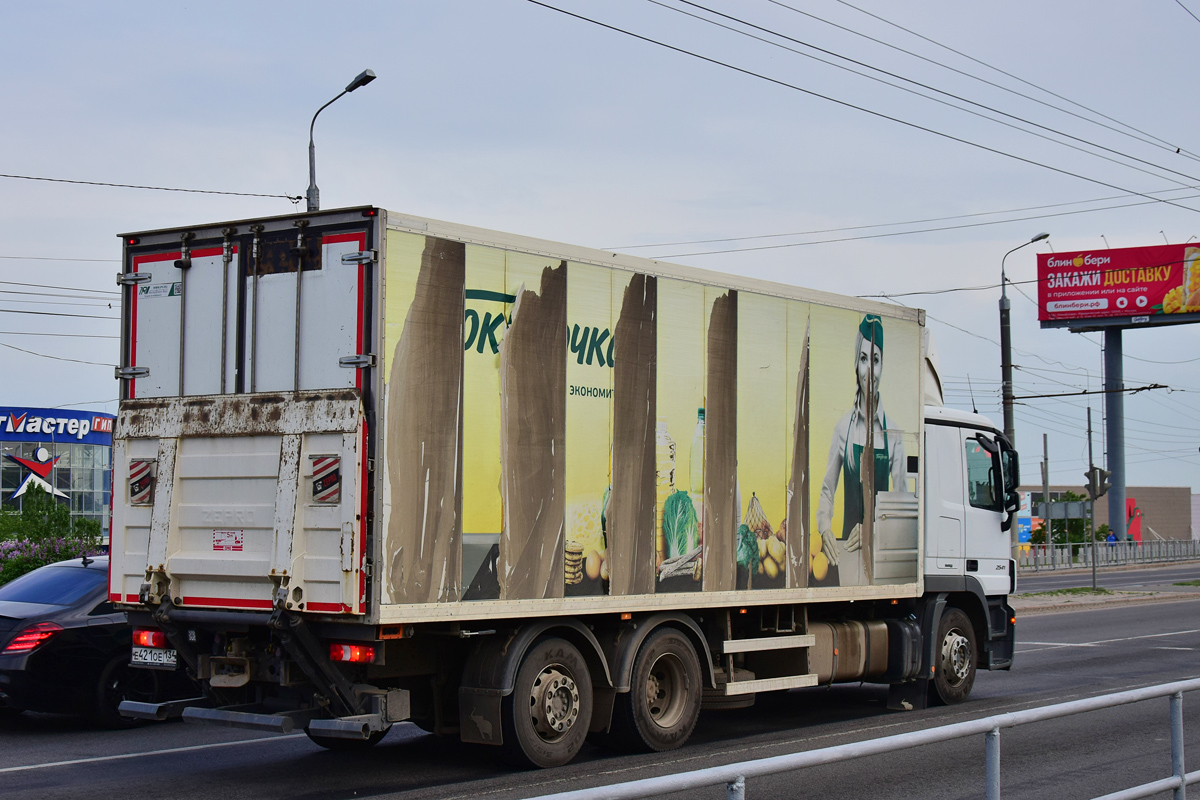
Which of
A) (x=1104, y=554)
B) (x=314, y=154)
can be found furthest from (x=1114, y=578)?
(x=314, y=154)

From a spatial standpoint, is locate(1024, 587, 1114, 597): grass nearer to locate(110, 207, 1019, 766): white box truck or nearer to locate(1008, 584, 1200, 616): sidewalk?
locate(1008, 584, 1200, 616): sidewalk

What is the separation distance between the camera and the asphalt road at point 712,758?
565cm

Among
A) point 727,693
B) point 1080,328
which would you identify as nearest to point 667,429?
point 727,693

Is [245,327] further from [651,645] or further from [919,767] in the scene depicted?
[919,767]

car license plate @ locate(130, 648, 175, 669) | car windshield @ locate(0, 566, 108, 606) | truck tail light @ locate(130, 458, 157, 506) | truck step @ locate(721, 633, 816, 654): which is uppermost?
truck tail light @ locate(130, 458, 157, 506)

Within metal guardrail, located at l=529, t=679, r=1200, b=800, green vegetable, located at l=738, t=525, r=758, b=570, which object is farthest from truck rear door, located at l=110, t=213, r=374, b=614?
green vegetable, located at l=738, t=525, r=758, b=570

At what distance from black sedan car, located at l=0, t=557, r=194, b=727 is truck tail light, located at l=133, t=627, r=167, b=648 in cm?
121

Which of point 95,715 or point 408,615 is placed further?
point 95,715

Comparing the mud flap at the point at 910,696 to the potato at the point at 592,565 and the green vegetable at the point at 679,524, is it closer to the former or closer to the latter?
the green vegetable at the point at 679,524

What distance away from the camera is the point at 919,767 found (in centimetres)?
536

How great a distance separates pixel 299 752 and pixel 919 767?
619cm

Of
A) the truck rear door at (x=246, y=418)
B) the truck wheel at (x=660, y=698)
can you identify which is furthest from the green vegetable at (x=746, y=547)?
the truck rear door at (x=246, y=418)

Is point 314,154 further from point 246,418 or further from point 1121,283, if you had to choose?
point 1121,283

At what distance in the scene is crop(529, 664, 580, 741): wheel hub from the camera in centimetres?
891
